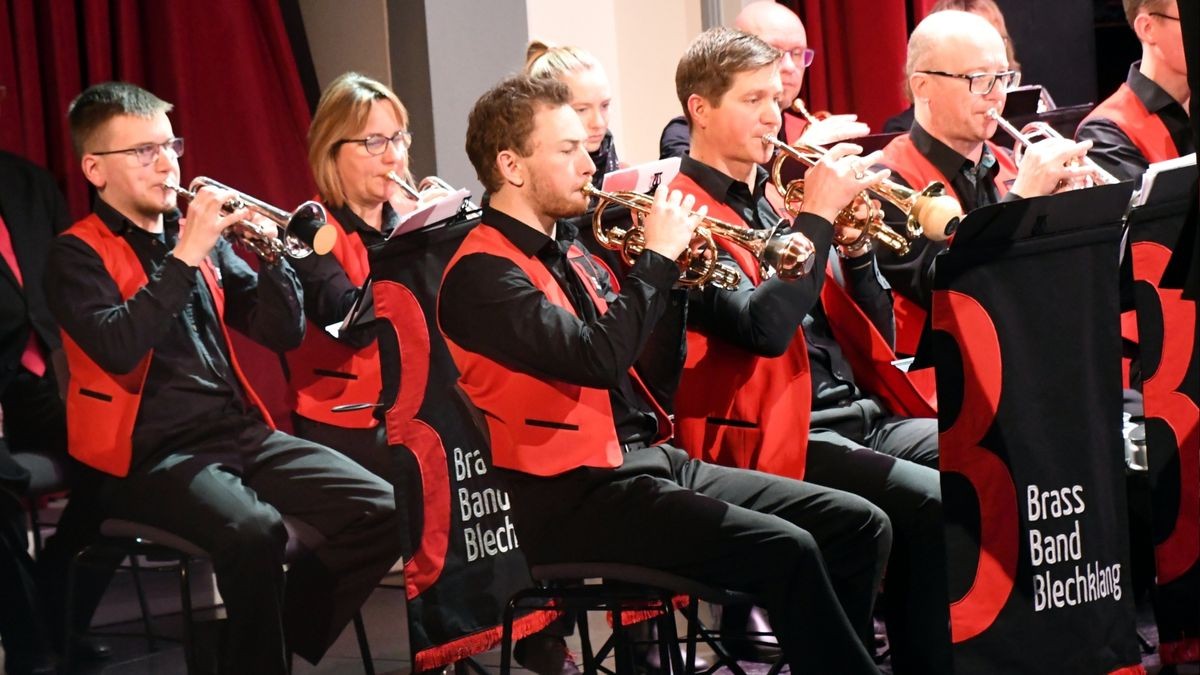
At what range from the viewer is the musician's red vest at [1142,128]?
13.0 feet

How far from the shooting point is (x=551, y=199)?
3.14 m

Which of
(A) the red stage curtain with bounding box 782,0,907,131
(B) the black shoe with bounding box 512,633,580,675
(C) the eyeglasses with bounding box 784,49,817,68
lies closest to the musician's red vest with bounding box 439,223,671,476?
(B) the black shoe with bounding box 512,633,580,675

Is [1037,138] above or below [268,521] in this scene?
above

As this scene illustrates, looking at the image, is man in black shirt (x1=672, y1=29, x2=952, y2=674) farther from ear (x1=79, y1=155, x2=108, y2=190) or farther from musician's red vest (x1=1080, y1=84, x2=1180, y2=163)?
ear (x1=79, y1=155, x2=108, y2=190)

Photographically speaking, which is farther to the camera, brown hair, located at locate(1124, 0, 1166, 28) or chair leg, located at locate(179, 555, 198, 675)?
brown hair, located at locate(1124, 0, 1166, 28)

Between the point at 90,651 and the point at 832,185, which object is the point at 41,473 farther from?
the point at 832,185

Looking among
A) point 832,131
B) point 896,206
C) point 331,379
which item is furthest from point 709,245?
point 331,379

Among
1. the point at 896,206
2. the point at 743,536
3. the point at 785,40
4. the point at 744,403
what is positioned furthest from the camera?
the point at 785,40

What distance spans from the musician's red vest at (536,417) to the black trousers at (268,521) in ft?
2.63

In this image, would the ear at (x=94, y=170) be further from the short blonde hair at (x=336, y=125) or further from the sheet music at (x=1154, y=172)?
the sheet music at (x=1154, y=172)

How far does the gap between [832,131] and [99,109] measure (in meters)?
1.88

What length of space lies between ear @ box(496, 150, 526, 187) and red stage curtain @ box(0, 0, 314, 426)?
6.81 feet

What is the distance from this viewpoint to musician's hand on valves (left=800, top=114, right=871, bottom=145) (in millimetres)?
4090

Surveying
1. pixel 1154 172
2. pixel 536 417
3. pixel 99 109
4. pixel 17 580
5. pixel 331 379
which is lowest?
pixel 17 580
